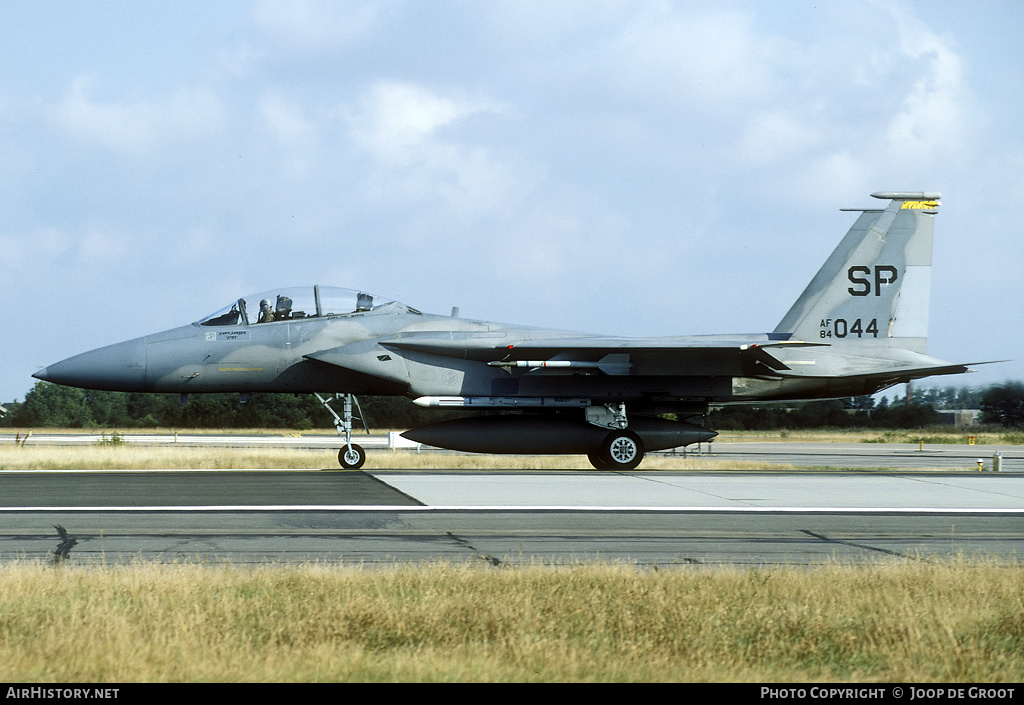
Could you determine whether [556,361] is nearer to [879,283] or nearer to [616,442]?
[616,442]

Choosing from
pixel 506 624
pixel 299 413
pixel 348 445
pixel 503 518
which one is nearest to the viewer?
pixel 506 624

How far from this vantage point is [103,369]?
60.0 feet

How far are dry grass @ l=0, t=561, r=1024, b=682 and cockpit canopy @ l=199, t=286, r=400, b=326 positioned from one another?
11746mm

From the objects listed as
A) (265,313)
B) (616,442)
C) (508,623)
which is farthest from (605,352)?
(508,623)

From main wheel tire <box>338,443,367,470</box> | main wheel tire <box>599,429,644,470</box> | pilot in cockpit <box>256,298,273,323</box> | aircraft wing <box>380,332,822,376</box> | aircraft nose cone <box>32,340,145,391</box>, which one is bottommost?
main wheel tire <box>338,443,367,470</box>

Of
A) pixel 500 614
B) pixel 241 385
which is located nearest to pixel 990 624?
pixel 500 614

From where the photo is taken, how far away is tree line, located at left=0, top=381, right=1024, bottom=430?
48750mm

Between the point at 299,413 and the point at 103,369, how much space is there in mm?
44525

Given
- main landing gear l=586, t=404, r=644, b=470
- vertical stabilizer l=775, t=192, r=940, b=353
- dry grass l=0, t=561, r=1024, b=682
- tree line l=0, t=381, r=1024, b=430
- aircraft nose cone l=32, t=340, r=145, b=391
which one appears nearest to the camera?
dry grass l=0, t=561, r=1024, b=682

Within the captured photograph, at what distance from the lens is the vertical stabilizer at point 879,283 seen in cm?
2019

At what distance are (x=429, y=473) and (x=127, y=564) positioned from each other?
32.0ft

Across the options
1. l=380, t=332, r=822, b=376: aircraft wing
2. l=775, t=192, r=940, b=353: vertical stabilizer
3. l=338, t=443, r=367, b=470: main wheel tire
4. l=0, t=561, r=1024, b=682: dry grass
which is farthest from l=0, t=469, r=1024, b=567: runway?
l=775, t=192, r=940, b=353: vertical stabilizer

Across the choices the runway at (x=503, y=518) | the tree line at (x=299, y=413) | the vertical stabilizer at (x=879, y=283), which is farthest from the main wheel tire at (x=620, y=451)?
the tree line at (x=299, y=413)

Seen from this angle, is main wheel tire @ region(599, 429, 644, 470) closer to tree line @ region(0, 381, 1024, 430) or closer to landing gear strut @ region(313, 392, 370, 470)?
landing gear strut @ region(313, 392, 370, 470)
